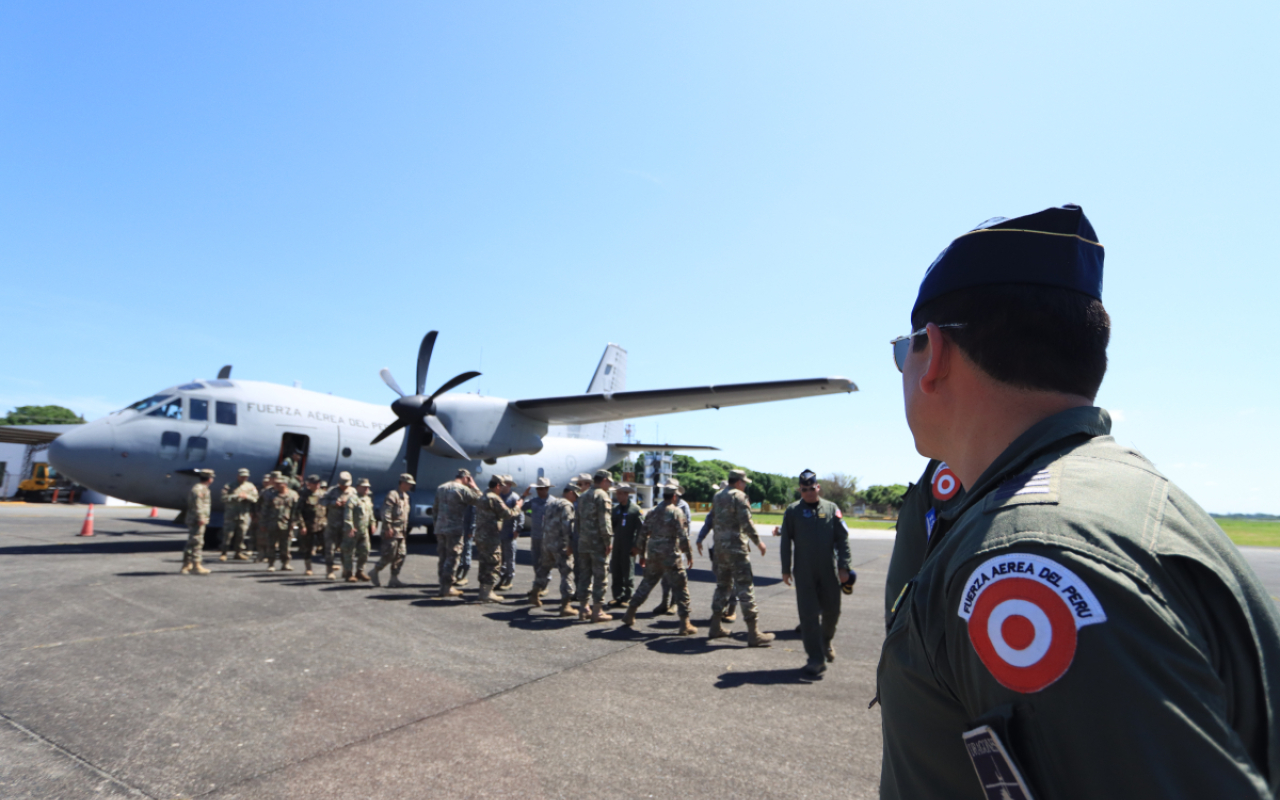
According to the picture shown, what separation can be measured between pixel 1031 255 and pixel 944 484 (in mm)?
1556

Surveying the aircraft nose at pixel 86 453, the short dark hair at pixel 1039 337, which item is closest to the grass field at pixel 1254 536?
the short dark hair at pixel 1039 337

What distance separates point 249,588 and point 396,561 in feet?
6.56

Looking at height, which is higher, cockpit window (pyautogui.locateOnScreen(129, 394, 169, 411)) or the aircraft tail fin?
the aircraft tail fin

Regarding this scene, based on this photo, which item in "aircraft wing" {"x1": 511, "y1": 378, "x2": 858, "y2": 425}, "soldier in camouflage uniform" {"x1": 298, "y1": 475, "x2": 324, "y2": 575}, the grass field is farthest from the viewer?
the grass field

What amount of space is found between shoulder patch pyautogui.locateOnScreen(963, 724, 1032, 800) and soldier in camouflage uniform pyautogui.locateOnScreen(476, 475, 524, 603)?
9223 mm

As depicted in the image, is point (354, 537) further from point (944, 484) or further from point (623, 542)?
point (944, 484)

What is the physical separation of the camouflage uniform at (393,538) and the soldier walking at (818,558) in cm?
643

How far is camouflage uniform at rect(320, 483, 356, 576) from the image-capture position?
1081 centimetres

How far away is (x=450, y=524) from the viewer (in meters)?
9.93

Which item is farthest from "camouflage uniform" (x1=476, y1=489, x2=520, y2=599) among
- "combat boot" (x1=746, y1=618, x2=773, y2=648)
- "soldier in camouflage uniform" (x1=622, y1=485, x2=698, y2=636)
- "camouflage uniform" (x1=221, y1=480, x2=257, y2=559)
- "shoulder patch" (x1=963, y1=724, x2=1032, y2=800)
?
"shoulder patch" (x1=963, y1=724, x2=1032, y2=800)

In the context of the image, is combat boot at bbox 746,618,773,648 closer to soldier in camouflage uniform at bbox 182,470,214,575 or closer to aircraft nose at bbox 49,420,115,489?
soldier in camouflage uniform at bbox 182,470,214,575

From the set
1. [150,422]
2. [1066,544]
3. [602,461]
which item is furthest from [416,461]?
[1066,544]

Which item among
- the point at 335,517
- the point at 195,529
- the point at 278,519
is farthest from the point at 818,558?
the point at 278,519

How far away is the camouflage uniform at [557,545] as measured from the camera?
9.16 metres
